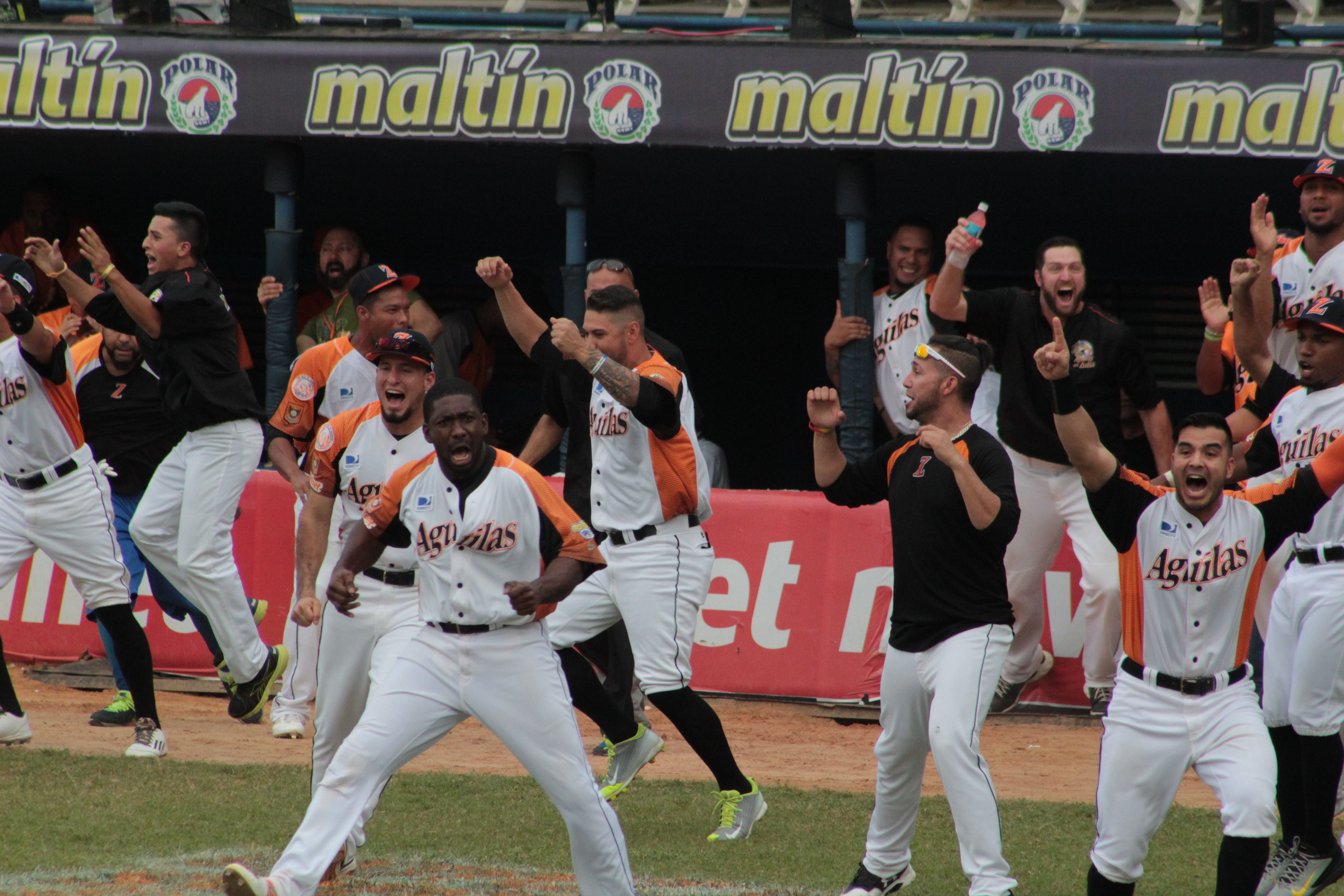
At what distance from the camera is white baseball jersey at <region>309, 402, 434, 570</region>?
572 cm

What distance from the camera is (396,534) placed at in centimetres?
509

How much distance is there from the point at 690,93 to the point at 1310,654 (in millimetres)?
4853

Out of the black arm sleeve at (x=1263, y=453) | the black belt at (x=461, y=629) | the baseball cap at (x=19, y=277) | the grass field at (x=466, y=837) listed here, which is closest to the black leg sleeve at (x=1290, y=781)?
the grass field at (x=466, y=837)

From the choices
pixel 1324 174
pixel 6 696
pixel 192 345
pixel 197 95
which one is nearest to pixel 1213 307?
pixel 1324 174

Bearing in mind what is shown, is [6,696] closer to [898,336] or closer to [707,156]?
[898,336]

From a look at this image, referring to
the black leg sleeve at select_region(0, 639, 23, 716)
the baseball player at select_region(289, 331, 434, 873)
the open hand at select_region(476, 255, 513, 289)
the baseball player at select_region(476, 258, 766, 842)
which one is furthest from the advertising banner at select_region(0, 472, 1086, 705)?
the baseball player at select_region(289, 331, 434, 873)

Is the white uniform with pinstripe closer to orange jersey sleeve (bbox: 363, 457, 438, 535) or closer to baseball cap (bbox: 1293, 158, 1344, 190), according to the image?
orange jersey sleeve (bbox: 363, 457, 438, 535)

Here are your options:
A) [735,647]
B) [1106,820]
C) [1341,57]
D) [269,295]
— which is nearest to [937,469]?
[1106,820]

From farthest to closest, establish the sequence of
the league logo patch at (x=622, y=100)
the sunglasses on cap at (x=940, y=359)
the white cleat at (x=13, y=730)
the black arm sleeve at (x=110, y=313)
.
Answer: the league logo patch at (x=622, y=100), the black arm sleeve at (x=110, y=313), the white cleat at (x=13, y=730), the sunglasses on cap at (x=940, y=359)

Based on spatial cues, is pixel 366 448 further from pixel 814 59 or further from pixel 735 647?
pixel 814 59

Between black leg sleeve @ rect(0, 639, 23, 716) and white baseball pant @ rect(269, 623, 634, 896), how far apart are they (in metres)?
3.19

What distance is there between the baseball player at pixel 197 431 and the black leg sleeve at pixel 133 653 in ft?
0.20

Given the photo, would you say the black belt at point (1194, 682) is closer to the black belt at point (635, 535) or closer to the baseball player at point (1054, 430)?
the black belt at point (635, 535)

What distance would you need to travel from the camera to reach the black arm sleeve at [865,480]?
5.56 metres
